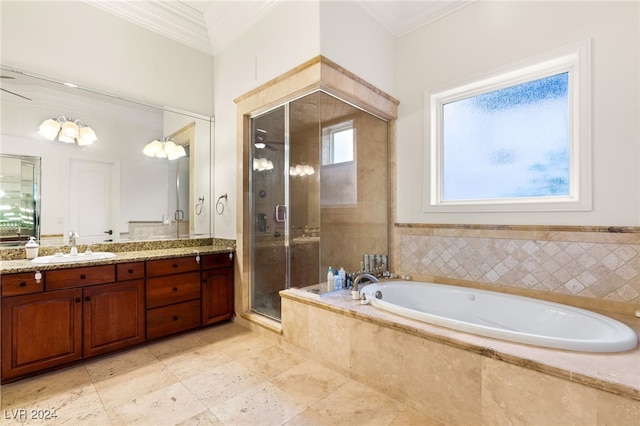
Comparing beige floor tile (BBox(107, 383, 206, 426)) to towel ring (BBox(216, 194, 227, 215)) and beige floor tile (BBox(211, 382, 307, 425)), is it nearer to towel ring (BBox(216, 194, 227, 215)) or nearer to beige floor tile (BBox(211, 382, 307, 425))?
beige floor tile (BBox(211, 382, 307, 425))

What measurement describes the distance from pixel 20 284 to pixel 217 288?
4.76 ft

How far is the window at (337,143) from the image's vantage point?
120 inches

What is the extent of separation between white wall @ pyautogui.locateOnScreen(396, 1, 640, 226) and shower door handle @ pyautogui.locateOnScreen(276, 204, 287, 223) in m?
1.21

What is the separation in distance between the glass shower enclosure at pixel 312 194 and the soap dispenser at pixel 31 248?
1.72m

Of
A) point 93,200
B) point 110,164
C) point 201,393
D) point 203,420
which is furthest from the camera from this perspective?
point 110,164

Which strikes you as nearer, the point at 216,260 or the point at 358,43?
the point at 358,43

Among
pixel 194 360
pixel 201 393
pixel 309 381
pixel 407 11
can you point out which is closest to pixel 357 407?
pixel 309 381

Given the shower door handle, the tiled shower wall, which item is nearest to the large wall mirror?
the shower door handle

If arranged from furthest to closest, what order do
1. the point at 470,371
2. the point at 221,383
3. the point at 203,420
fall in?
1. the point at 221,383
2. the point at 203,420
3. the point at 470,371

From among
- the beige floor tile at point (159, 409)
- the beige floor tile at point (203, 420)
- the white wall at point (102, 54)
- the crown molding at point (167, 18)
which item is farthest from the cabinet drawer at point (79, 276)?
the crown molding at point (167, 18)

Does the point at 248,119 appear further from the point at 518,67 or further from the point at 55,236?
the point at 518,67

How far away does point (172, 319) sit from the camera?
105 inches

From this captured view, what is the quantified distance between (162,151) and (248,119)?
0.96 metres

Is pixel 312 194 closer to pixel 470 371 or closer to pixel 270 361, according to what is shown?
pixel 270 361
